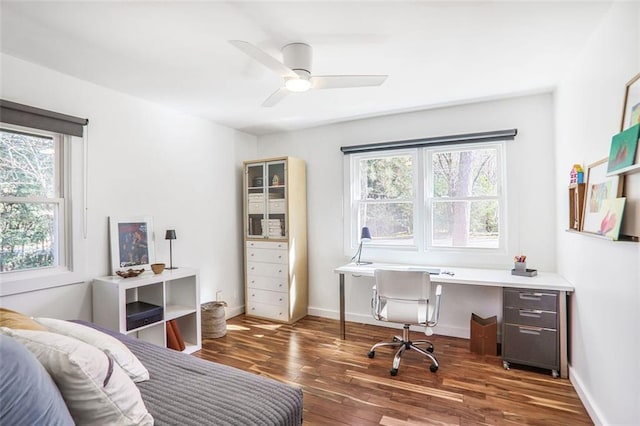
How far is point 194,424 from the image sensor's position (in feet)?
3.95

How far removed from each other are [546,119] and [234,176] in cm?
361

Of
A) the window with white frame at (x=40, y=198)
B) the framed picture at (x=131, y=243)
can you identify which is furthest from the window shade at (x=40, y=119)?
the framed picture at (x=131, y=243)

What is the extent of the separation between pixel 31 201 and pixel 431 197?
3.70 m

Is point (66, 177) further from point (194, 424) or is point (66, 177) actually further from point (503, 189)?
point (503, 189)

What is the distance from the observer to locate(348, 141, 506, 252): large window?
345 cm

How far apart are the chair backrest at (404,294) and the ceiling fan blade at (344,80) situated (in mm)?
1503

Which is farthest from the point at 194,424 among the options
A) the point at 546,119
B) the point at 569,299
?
the point at 546,119

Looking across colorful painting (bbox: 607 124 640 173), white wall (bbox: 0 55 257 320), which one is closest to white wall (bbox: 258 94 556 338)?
Result: white wall (bbox: 0 55 257 320)

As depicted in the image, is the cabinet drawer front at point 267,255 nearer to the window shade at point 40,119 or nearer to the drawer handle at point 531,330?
the window shade at point 40,119

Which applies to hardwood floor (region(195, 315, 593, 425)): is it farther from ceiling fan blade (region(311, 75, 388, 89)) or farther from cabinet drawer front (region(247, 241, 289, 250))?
ceiling fan blade (region(311, 75, 388, 89))

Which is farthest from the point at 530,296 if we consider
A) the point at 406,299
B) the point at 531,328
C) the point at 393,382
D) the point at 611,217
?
the point at 393,382

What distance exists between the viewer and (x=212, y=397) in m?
1.38

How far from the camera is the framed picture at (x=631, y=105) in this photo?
153cm

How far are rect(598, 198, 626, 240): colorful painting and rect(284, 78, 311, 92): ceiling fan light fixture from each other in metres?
1.92
